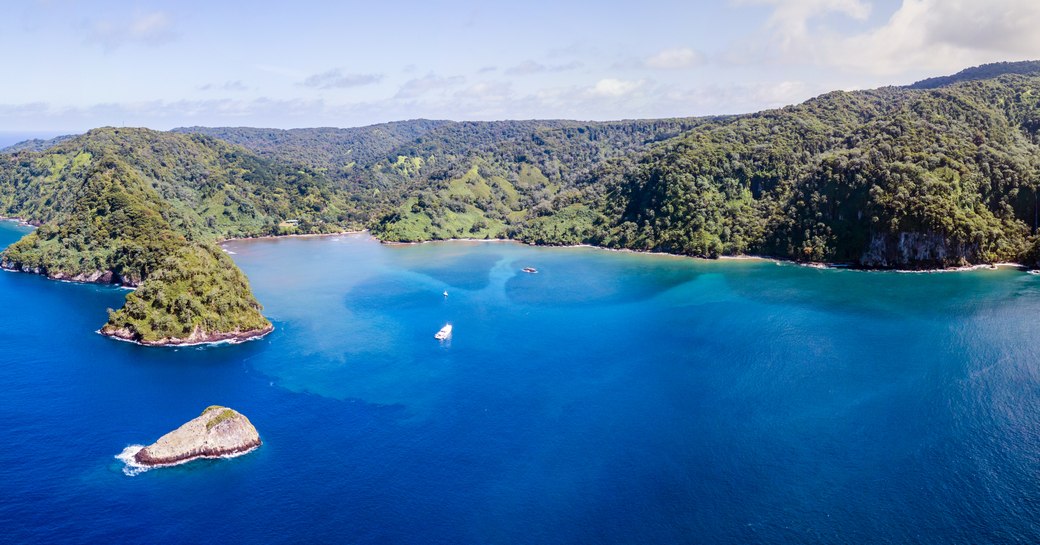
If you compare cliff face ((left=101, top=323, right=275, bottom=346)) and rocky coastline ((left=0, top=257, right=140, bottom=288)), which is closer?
cliff face ((left=101, top=323, right=275, bottom=346))

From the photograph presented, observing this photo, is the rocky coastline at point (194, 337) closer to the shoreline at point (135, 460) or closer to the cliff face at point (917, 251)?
the shoreline at point (135, 460)

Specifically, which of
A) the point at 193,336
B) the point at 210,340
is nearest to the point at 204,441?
the point at 210,340

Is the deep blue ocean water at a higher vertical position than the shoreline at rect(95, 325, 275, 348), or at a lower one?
lower

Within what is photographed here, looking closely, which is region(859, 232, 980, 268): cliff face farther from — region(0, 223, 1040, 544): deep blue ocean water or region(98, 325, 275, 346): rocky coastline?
region(98, 325, 275, 346): rocky coastline

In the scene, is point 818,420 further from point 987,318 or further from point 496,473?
point 987,318

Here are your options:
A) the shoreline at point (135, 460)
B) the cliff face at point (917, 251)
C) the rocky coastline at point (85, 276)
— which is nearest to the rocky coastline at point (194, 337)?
the shoreline at point (135, 460)

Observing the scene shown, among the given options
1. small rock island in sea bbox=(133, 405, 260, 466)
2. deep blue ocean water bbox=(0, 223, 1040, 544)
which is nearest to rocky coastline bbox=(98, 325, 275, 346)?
deep blue ocean water bbox=(0, 223, 1040, 544)

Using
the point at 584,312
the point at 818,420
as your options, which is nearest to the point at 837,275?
the point at 584,312
